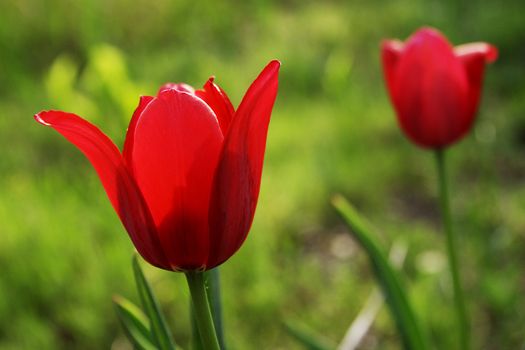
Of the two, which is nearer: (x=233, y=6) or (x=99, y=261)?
(x=99, y=261)

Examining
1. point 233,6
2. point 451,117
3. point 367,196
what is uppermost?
point 233,6

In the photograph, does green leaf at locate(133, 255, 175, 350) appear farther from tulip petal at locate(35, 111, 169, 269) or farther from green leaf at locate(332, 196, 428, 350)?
green leaf at locate(332, 196, 428, 350)

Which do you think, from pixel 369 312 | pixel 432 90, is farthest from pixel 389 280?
pixel 369 312

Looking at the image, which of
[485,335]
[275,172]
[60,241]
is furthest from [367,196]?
[60,241]

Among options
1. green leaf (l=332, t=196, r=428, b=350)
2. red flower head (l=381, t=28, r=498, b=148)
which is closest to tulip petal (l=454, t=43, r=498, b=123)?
red flower head (l=381, t=28, r=498, b=148)

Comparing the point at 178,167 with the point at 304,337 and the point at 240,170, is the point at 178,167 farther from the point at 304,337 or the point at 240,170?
the point at 304,337

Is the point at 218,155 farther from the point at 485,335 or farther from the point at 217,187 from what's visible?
the point at 485,335
